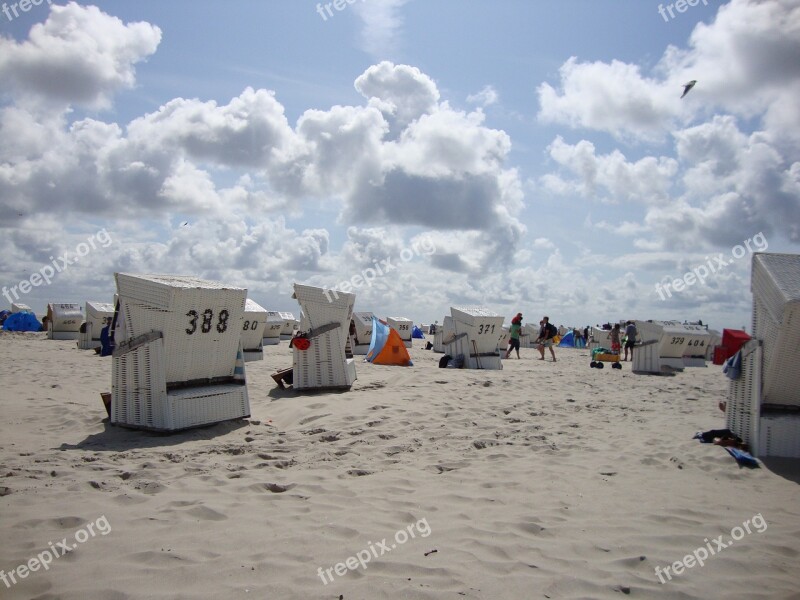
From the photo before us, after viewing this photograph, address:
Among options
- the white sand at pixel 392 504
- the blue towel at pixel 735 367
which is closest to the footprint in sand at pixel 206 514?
the white sand at pixel 392 504

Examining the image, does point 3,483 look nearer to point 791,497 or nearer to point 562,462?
point 562,462

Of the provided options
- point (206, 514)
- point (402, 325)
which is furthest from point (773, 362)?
point (402, 325)

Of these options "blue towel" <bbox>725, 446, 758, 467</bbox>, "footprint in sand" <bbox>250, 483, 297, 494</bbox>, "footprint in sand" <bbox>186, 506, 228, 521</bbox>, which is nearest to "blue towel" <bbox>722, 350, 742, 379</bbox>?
"blue towel" <bbox>725, 446, 758, 467</bbox>

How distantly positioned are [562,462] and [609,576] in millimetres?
2426

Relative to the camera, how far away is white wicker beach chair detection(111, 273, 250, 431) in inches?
261

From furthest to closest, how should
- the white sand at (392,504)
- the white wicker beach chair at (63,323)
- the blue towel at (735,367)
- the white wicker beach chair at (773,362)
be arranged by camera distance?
the white wicker beach chair at (63,323), the blue towel at (735,367), the white wicker beach chair at (773,362), the white sand at (392,504)

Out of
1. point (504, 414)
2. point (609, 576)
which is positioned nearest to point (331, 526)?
point (609, 576)

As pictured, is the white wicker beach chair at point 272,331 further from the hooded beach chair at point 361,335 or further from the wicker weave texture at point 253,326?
the wicker weave texture at point 253,326

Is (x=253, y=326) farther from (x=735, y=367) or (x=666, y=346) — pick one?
(x=735, y=367)

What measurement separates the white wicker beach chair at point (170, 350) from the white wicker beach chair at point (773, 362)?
6.04 m

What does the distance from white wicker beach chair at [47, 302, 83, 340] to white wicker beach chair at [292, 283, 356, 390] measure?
18.0 m

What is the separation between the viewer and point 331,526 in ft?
12.6

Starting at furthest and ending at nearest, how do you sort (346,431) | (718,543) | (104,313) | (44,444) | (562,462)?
(104,313) < (346,431) < (44,444) < (562,462) < (718,543)

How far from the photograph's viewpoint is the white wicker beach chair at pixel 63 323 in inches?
934
